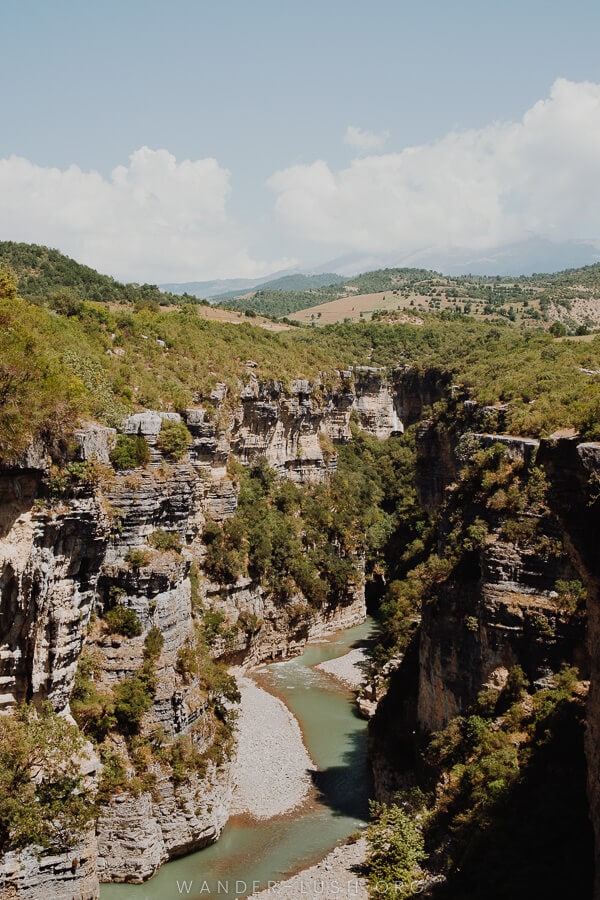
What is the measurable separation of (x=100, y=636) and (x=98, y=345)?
18263 mm

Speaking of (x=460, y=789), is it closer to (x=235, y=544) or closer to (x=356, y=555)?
(x=235, y=544)

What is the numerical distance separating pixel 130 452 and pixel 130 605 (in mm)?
4880

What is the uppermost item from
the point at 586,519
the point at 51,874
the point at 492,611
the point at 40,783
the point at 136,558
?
the point at 586,519

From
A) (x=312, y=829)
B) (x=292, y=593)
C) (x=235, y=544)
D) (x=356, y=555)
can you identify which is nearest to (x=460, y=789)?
(x=312, y=829)

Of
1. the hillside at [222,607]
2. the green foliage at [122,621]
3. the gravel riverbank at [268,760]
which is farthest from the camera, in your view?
the gravel riverbank at [268,760]

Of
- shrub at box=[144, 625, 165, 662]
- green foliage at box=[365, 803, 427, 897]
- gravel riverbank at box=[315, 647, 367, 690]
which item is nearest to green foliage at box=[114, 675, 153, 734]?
shrub at box=[144, 625, 165, 662]

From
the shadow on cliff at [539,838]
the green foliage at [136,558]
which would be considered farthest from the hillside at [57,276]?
the shadow on cliff at [539,838]

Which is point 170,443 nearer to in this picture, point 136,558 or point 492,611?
point 136,558

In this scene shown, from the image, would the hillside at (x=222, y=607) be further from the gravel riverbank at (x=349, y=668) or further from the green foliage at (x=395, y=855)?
the gravel riverbank at (x=349, y=668)

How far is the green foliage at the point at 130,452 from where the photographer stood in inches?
939

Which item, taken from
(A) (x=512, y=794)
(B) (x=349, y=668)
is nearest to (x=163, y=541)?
(A) (x=512, y=794)

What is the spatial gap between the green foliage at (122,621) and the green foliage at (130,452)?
14.9 ft

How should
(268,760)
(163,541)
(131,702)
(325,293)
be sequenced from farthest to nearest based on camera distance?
(325,293) < (268,760) < (163,541) < (131,702)

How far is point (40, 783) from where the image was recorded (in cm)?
1572
